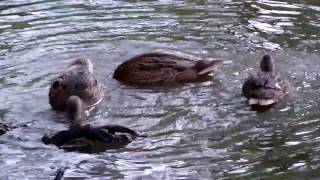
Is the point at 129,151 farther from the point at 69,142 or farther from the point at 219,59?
the point at 219,59

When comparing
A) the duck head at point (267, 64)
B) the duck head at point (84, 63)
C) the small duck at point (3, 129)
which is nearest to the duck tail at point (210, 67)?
the duck head at point (267, 64)

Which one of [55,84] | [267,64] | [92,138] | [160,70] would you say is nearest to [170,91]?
[160,70]

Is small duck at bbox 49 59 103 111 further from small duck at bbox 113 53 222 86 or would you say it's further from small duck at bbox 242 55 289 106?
small duck at bbox 242 55 289 106

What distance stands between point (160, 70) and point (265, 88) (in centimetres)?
158

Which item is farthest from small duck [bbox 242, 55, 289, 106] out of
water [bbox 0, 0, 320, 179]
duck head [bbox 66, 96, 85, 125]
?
duck head [bbox 66, 96, 85, 125]

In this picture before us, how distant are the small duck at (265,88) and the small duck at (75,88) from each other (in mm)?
1737

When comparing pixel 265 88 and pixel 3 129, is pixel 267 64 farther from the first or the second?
pixel 3 129

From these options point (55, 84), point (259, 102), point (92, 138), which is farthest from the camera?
point (55, 84)

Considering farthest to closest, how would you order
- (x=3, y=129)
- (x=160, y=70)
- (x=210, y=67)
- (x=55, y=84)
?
(x=160, y=70), (x=210, y=67), (x=55, y=84), (x=3, y=129)

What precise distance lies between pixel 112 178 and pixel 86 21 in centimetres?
594

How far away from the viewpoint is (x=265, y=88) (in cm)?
1059

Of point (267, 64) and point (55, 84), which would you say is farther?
point (267, 64)

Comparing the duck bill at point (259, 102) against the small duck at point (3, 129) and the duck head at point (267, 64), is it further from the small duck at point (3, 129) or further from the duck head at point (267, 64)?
the small duck at point (3, 129)

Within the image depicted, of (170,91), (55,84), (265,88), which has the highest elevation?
(55,84)
